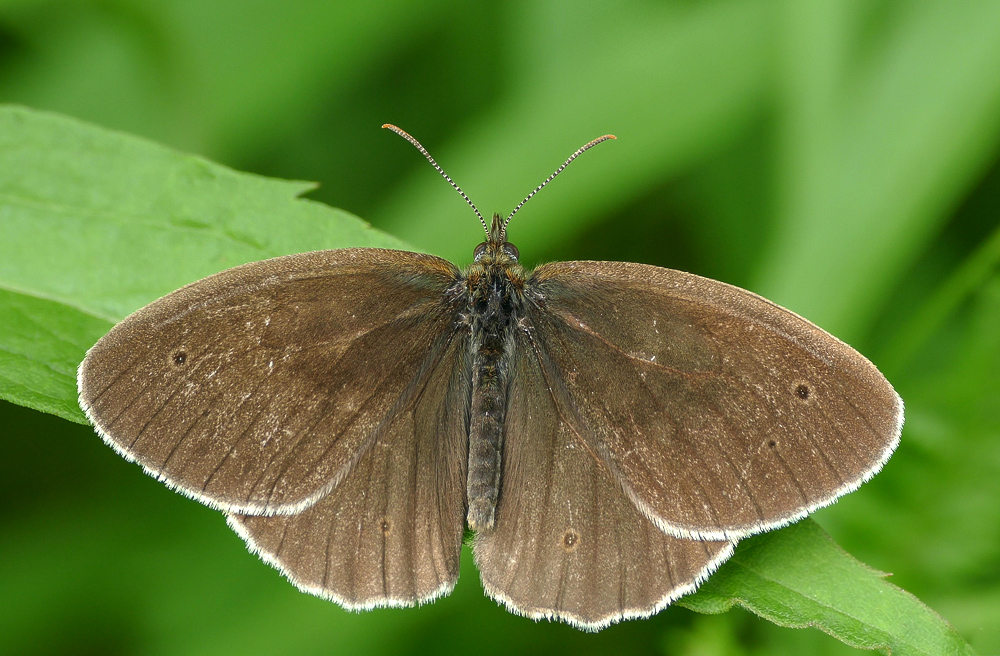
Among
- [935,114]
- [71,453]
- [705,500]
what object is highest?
[935,114]

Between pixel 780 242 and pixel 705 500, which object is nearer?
pixel 705 500

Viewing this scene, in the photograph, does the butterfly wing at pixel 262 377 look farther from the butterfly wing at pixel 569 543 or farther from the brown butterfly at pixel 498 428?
the butterfly wing at pixel 569 543

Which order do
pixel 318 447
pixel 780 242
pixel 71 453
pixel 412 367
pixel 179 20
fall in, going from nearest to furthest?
pixel 318 447 < pixel 412 367 < pixel 71 453 < pixel 780 242 < pixel 179 20

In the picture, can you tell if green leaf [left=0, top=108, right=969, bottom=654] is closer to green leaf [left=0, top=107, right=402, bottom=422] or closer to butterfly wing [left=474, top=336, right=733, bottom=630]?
green leaf [left=0, top=107, right=402, bottom=422]

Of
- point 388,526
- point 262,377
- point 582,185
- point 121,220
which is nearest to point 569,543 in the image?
point 388,526

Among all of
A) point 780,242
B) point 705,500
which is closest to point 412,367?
point 705,500

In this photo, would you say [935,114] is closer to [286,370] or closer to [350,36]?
[350,36]

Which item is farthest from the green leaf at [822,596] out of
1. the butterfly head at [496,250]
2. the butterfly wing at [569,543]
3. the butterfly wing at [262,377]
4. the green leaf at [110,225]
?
the green leaf at [110,225]
